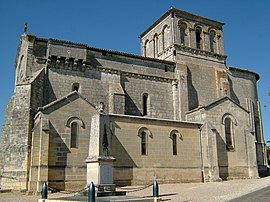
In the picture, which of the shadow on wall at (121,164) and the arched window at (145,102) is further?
the arched window at (145,102)

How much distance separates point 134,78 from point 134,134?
7304 millimetres

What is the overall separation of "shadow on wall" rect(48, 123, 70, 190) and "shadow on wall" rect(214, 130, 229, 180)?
1135cm

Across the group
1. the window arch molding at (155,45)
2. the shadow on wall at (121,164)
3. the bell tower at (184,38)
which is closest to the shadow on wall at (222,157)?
the shadow on wall at (121,164)

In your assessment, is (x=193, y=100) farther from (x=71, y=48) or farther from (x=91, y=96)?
(x=71, y=48)

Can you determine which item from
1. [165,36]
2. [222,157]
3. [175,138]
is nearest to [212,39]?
[165,36]

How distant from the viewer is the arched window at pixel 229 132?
79.7 feet

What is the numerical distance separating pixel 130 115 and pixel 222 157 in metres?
7.65

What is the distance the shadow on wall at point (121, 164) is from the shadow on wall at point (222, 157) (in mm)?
7054

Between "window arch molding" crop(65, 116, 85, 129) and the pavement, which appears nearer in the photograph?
the pavement

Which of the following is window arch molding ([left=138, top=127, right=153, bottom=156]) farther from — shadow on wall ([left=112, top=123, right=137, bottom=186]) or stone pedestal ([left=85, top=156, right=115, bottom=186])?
stone pedestal ([left=85, top=156, right=115, bottom=186])

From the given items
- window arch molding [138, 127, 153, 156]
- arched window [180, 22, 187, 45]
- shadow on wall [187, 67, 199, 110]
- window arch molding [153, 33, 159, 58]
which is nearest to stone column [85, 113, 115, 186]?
window arch molding [138, 127, 153, 156]

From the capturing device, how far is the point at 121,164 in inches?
773

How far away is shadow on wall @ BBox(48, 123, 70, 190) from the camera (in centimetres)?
1808

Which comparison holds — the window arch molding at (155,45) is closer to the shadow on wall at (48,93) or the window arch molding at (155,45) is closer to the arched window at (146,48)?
the arched window at (146,48)
